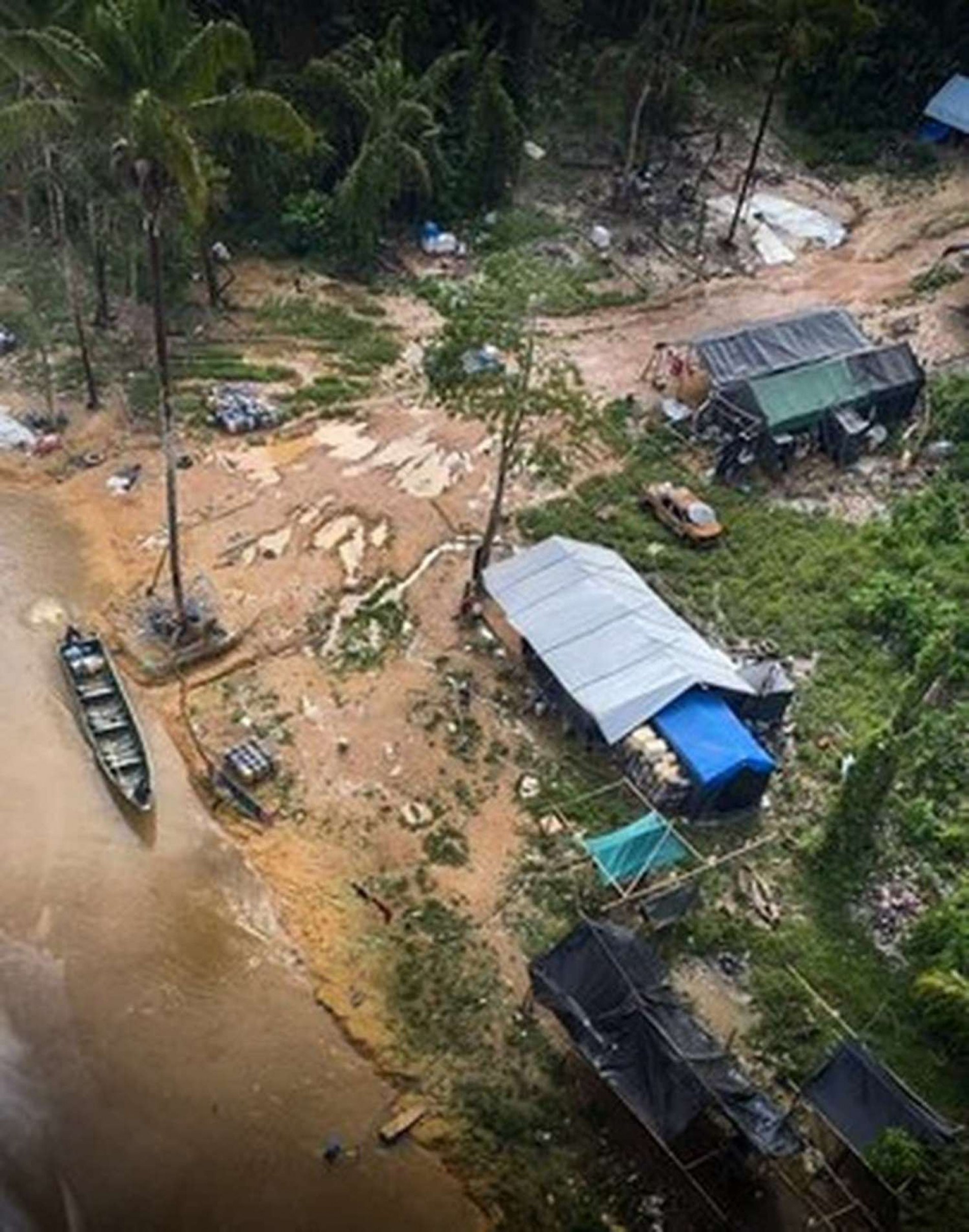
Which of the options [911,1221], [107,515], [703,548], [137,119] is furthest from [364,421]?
[911,1221]

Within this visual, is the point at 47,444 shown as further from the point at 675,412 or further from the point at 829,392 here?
the point at 829,392

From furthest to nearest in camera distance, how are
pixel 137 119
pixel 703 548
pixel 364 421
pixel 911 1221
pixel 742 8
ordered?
pixel 742 8 < pixel 364 421 < pixel 703 548 < pixel 137 119 < pixel 911 1221

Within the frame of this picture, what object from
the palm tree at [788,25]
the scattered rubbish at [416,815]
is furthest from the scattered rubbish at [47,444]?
the palm tree at [788,25]

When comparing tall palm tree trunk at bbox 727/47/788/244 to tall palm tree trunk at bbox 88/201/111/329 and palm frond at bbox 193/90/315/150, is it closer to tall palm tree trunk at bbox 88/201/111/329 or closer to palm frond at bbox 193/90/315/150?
tall palm tree trunk at bbox 88/201/111/329

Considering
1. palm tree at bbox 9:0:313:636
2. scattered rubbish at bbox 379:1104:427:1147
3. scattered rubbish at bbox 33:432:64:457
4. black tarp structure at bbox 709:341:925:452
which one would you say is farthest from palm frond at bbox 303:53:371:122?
scattered rubbish at bbox 379:1104:427:1147

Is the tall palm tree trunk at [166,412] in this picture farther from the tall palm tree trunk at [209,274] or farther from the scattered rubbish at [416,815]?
the tall palm tree trunk at [209,274]

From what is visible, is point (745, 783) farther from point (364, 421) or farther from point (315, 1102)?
point (364, 421)
